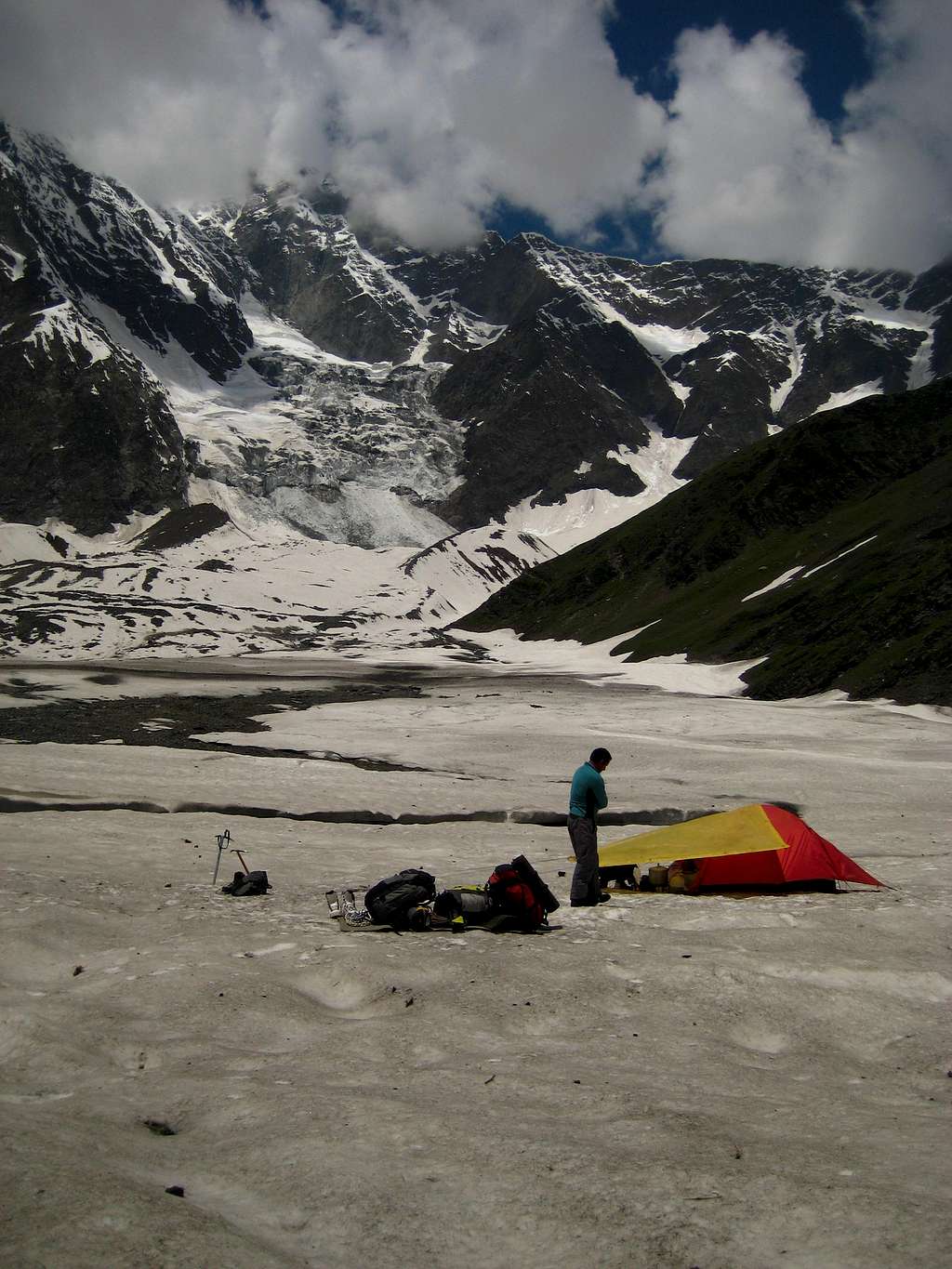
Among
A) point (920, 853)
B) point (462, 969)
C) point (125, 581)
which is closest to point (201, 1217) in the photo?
point (462, 969)

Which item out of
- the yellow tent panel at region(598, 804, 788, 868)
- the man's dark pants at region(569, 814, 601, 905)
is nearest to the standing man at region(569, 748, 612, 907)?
the man's dark pants at region(569, 814, 601, 905)

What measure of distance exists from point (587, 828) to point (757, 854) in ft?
9.35

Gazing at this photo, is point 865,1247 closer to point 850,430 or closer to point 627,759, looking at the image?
point 627,759

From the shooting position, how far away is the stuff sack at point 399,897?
11.0m

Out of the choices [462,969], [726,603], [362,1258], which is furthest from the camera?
[726,603]

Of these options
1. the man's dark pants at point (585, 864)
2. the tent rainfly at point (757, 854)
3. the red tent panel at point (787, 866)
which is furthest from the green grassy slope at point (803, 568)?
the man's dark pants at point (585, 864)

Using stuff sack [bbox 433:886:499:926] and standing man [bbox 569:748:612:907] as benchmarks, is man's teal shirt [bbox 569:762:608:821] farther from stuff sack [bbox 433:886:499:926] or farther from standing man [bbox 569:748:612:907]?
stuff sack [bbox 433:886:499:926]

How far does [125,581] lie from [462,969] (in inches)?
5674

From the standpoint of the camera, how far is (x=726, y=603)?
9900cm

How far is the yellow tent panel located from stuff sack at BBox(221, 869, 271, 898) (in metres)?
5.29

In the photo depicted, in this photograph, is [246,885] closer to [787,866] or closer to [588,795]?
[588,795]

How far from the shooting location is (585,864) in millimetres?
12984

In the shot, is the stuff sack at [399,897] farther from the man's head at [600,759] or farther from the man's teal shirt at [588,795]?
the man's head at [600,759]

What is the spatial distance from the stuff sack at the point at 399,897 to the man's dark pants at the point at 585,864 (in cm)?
249
